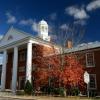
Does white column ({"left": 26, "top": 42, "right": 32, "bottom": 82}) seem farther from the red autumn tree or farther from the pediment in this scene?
the pediment

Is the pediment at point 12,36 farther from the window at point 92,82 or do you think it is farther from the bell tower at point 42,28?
the window at point 92,82

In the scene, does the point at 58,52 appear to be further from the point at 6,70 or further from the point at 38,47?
the point at 6,70

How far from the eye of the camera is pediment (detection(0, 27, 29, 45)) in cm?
4805

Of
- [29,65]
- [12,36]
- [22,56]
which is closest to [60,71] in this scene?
[29,65]

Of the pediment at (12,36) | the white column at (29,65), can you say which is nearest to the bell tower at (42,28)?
the pediment at (12,36)

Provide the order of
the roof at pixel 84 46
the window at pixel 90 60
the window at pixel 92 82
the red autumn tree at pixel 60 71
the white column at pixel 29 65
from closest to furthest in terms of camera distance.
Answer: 1. the red autumn tree at pixel 60 71
2. the window at pixel 92 82
3. the window at pixel 90 60
4. the roof at pixel 84 46
5. the white column at pixel 29 65

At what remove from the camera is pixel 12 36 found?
167 feet

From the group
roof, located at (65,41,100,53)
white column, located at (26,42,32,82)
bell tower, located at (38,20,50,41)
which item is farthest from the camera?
bell tower, located at (38,20,50,41)

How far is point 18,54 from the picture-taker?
53438 millimetres

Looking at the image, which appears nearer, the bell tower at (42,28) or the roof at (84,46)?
the roof at (84,46)

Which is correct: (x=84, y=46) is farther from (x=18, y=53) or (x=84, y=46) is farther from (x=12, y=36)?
(x=18, y=53)

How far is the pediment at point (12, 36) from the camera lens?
1892 inches

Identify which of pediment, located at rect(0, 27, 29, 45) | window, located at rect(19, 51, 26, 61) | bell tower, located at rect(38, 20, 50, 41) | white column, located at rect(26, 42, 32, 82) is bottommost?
white column, located at rect(26, 42, 32, 82)

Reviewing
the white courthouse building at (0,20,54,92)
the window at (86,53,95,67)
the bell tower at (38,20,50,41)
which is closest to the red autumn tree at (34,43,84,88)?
the window at (86,53,95,67)
